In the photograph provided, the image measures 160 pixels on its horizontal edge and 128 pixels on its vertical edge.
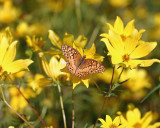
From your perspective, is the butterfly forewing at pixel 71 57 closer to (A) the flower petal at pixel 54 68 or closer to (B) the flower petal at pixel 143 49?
(A) the flower petal at pixel 54 68

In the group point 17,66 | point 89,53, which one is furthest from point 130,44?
point 17,66

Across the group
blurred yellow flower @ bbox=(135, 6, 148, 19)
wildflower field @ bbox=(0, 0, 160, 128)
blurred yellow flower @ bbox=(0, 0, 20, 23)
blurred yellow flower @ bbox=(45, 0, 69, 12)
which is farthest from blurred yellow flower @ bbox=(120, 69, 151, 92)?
blurred yellow flower @ bbox=(45, 0, 69, 12)

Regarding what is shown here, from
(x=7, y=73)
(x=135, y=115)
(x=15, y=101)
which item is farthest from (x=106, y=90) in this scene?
(x=15, y=101)

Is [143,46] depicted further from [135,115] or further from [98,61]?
[135,115]

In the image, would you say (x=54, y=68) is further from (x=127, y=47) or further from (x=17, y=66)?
(x=127, y=47)

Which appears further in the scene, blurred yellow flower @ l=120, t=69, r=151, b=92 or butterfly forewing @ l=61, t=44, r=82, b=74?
blurred yellow flower @ l=120, t=69, r=151, b=92

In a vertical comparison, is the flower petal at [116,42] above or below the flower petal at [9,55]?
above

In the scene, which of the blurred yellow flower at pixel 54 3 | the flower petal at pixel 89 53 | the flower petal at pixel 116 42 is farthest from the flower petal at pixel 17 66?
the blurred yellow flower at pixel 54 3

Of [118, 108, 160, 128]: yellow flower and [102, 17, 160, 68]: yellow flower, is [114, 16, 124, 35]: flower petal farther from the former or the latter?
[118, 108, 160, 128]: yellow flower

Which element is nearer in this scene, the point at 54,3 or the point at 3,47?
the point at 3,47
